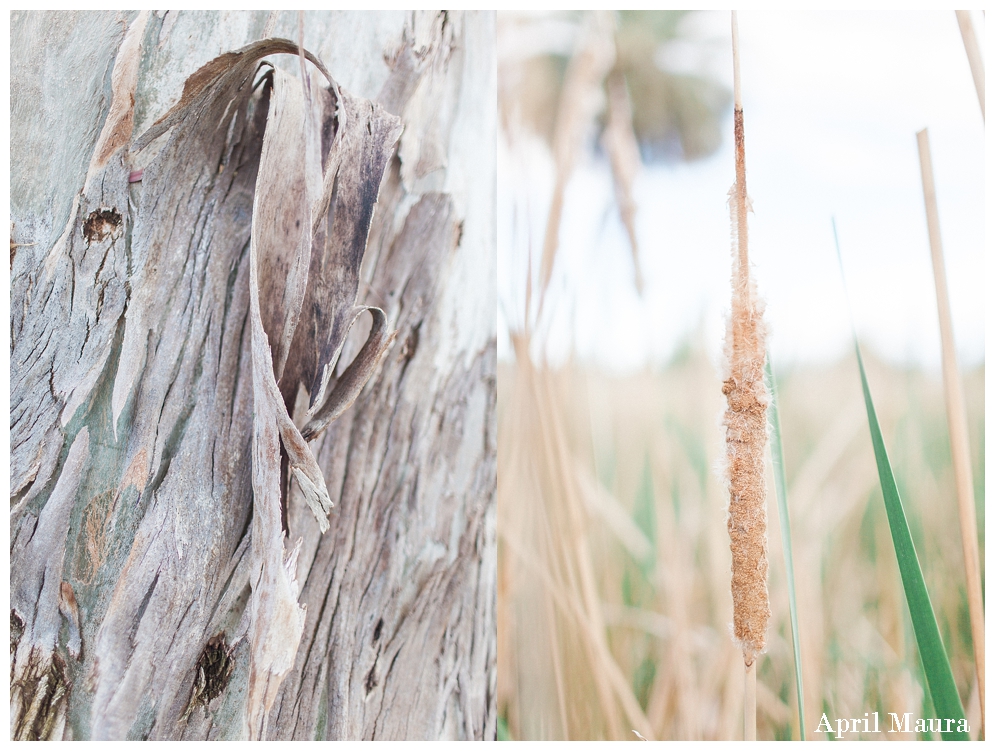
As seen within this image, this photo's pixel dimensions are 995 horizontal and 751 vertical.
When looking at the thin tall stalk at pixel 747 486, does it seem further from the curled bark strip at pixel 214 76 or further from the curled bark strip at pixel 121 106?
the curled bark strip at pixel 121 106

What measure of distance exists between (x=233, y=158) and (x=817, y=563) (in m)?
0.86

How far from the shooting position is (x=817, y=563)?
0.67 metres

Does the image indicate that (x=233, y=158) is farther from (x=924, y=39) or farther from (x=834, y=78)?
Result: (x=924, y=39)

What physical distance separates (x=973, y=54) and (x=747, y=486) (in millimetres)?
586

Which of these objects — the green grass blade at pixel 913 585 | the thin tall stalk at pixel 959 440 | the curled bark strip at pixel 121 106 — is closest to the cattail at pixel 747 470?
the green grass blade at pixel 913 585

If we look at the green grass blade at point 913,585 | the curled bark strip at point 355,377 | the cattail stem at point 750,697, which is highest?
the curled bark strip at point 355,377

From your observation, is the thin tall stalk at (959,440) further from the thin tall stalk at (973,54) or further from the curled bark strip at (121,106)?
the curled bark strip at (121,106)

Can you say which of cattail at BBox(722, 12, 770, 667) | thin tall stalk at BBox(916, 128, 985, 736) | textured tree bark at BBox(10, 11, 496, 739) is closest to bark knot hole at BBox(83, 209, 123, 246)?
textured tree bark at BBox(10, 11, 496, 739)

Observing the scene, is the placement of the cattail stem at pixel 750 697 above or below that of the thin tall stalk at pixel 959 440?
below

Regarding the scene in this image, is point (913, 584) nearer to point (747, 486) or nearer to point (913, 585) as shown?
point (913, 585)

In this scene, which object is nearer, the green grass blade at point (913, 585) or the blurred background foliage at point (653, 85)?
the green grass blade at point (913, 585)

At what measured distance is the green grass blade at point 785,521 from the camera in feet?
1.94

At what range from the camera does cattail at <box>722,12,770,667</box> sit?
567 millimetres

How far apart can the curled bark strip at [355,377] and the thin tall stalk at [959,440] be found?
0.66 m
